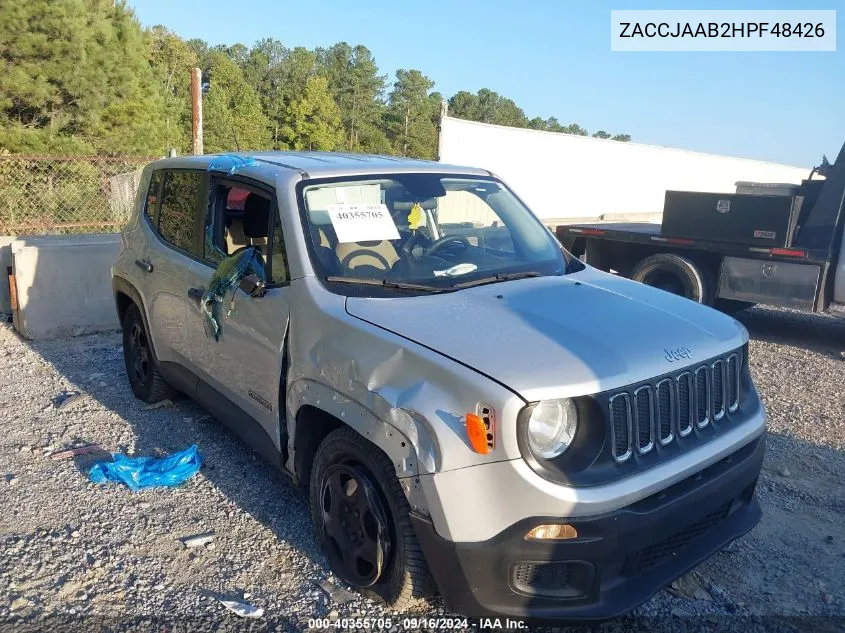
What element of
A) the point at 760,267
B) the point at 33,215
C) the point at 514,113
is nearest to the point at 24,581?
the point at 760,267

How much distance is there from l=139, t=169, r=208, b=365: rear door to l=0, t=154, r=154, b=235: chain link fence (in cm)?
543

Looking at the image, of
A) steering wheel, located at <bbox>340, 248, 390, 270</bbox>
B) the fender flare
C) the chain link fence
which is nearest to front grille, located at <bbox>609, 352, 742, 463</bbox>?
the fender flare

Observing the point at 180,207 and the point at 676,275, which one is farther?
the point at 676,275

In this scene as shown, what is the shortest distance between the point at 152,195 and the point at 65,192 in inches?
242

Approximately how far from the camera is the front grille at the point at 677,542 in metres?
2.65

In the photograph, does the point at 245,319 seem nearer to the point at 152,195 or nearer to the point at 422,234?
the point at 422,234

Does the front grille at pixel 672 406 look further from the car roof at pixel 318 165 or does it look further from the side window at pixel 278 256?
the car roof at pixel 318 165

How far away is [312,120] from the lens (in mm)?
53969

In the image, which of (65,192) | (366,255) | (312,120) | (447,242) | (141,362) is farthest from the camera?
(312,120)

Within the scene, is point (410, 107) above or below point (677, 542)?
above

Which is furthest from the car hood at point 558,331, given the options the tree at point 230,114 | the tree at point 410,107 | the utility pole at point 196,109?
the tree at point 410,107

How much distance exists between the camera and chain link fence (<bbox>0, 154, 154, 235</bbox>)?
9742 millimetres

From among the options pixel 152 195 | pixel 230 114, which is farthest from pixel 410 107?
pixel 152 195

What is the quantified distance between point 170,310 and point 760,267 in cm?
625
